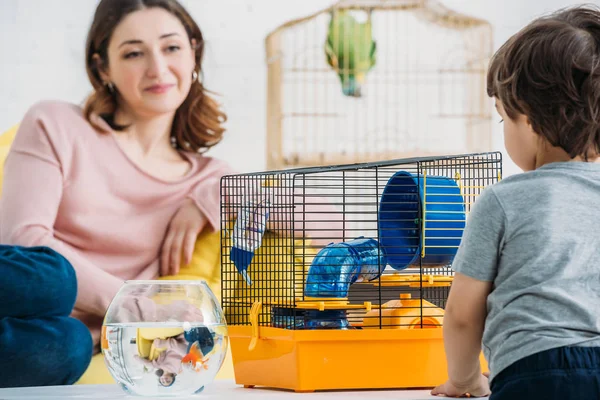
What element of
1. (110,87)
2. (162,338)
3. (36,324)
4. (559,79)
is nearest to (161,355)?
(162,338)

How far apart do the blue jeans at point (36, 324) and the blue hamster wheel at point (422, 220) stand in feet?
3.18

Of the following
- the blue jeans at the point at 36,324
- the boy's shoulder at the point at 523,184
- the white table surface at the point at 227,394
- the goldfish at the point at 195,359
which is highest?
the boy's shoulder at the point at 523,184

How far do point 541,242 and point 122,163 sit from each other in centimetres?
165

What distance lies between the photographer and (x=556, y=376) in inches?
29.8

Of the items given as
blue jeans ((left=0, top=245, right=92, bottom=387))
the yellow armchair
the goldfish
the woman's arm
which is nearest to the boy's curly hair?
the goldfish

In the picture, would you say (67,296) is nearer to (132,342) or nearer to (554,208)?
(132,342)

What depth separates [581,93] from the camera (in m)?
0.81

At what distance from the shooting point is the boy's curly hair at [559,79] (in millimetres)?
810

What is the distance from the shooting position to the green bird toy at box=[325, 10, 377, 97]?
8.16 ft

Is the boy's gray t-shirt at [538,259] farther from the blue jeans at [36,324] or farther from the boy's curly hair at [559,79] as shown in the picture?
the blue jeans at [36,324]

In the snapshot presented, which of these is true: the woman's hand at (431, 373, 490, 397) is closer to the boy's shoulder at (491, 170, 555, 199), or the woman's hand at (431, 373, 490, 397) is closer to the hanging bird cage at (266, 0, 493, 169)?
the boy's shoulder at (491, 170, 555, 199)

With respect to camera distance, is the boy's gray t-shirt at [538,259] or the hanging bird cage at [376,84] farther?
the hanging bird cage at [376,84]

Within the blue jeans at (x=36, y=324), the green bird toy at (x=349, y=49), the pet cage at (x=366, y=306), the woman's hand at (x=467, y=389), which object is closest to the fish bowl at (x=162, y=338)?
the pet cage at (x=366, y=306)

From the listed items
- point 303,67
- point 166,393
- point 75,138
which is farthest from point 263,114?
point 166,393
